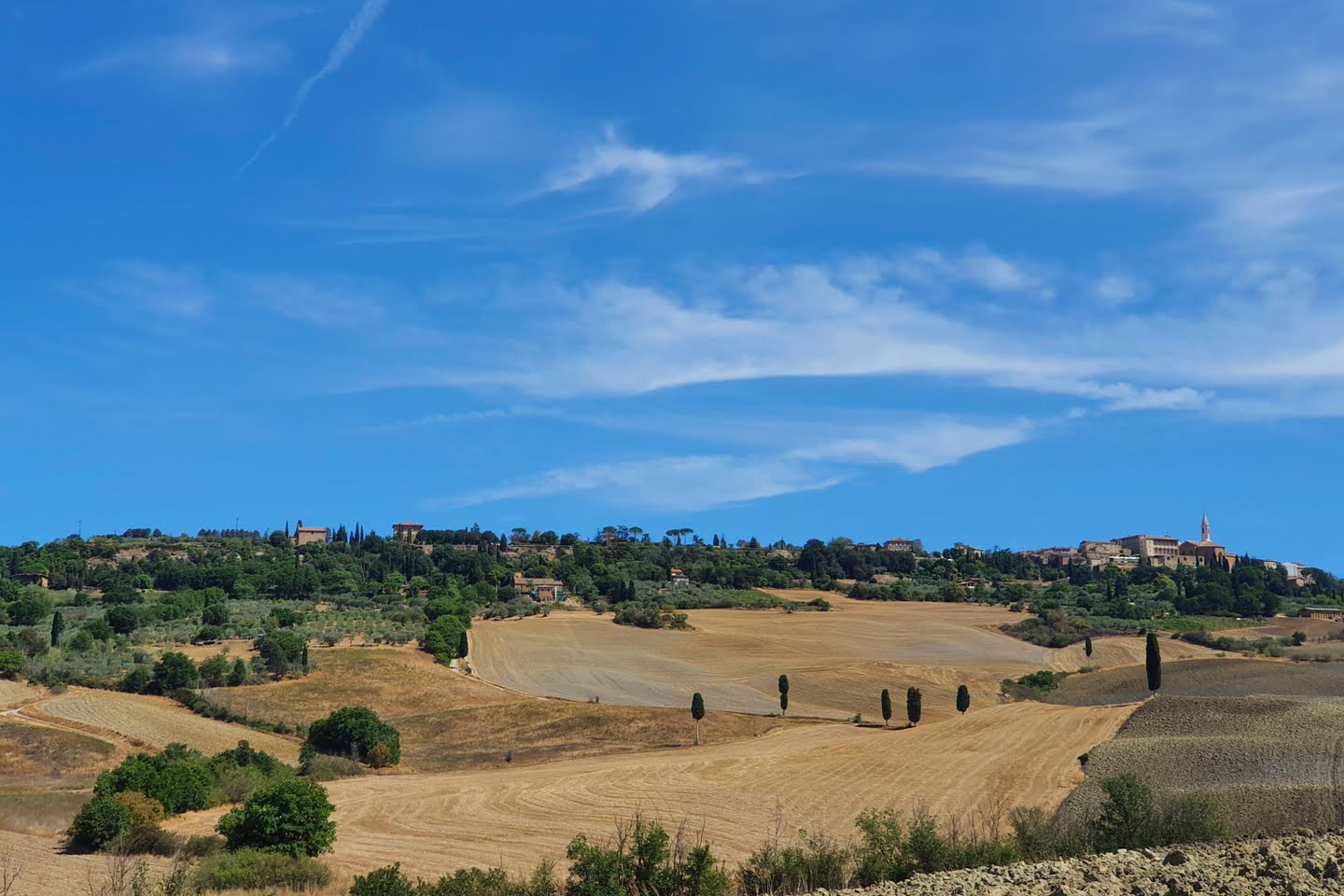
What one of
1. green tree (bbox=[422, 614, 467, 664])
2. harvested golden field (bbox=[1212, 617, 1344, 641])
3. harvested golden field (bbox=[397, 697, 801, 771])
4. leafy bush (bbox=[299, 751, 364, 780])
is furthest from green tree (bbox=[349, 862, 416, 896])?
harvested golden field (bbox=[1212, 617, 1344, 641])

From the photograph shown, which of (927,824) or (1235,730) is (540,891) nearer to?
(927,824)

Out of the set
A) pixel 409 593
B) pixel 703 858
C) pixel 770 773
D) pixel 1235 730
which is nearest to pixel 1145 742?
pixel 1235 730

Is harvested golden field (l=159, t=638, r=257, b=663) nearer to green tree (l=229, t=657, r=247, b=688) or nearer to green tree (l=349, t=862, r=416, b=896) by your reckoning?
green tree (l=229, t=657, r=247, b=688)

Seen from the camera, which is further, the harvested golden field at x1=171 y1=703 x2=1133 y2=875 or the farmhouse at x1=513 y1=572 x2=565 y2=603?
the farmhouse at x1=513 y1=572 x2=565 y2=603

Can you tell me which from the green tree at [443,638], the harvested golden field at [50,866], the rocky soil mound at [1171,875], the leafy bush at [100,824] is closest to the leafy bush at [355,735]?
the leafy bush at [100,824]

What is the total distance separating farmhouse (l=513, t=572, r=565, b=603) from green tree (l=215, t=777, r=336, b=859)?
384 ft

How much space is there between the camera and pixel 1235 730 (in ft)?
184

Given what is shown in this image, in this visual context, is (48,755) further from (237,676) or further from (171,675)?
(237,676)

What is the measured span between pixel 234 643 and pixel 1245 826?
9231cm

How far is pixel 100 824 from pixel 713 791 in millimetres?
26919

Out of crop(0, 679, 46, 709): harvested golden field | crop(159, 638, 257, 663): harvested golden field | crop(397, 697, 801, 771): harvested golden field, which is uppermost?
crop(159, 638, 257, 663): harvested golden field

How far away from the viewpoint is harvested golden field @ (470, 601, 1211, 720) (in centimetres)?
9375

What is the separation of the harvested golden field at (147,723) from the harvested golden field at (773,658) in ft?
92.6

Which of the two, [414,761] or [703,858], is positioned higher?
[703,858]
